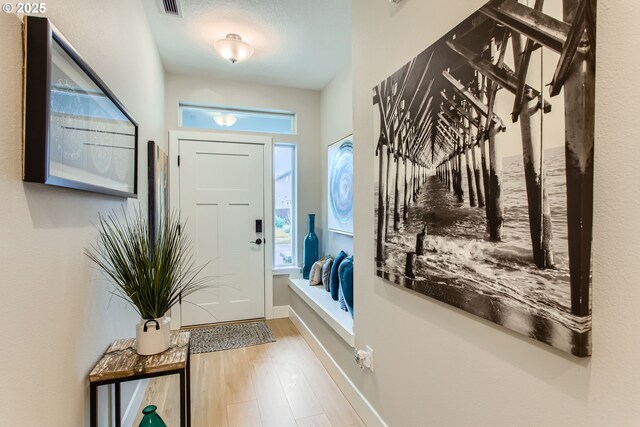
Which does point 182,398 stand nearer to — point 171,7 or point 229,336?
point 229,336

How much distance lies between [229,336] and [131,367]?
2.02 metres

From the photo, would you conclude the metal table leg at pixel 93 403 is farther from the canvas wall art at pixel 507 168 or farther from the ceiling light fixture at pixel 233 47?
the ceiling light fixture at pixel 233 47

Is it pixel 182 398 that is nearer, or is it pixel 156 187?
pixel 182 398

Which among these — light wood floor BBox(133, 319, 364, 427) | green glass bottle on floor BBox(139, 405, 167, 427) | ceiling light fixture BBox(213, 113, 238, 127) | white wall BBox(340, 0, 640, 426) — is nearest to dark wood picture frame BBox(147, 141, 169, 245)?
ceiling light fixture BBox(213, 113, 238, 127)

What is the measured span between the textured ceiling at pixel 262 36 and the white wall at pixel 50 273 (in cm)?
88

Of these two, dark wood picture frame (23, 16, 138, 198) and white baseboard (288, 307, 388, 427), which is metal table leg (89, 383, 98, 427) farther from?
white baseboard (288, 307, 388, 427)

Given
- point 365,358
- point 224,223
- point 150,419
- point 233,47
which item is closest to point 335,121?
point 233,47

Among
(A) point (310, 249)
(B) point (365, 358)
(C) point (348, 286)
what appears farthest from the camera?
(A) point (310, 249)

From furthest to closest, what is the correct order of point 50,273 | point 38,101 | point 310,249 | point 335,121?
point 310,249 < point 335,121 < point 50,273 < point 38,101

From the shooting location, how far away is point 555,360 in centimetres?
88

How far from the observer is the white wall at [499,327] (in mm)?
733

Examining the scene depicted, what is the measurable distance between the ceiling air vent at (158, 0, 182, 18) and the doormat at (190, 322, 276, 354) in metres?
2.75

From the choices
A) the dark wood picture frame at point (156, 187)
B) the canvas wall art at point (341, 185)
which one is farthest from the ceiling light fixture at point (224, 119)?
the canvas wall art at point (341, 185)

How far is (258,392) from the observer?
228 cm
